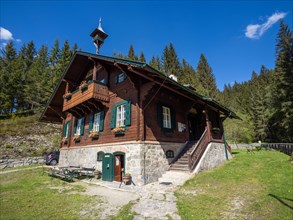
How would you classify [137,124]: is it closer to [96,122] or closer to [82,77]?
[96,122]

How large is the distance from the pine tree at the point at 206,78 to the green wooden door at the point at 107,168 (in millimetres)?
40471

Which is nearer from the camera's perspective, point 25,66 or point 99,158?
point 99,158

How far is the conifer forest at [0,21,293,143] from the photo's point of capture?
27047 millimetres

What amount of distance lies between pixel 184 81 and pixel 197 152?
3650 cm

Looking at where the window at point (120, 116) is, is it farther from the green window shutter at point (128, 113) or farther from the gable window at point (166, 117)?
the gable window at point (166, 117)

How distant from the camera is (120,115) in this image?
37.8ft

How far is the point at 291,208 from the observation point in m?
5.23

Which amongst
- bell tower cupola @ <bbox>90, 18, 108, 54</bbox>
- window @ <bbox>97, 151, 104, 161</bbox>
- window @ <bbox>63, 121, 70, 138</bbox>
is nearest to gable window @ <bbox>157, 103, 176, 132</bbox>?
window @ <bbox>97, 151, 104, 161</bbox>

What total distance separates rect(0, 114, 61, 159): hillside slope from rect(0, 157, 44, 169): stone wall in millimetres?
1019

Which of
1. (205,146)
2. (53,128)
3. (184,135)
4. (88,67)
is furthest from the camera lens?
(53,128)

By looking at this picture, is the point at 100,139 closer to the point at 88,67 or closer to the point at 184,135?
the point at 184,135

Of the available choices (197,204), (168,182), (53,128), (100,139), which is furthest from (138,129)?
(53,128)

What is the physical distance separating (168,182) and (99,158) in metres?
5.58

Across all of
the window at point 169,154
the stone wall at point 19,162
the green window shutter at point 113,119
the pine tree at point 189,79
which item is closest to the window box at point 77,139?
the green window shutter at point 113,119
